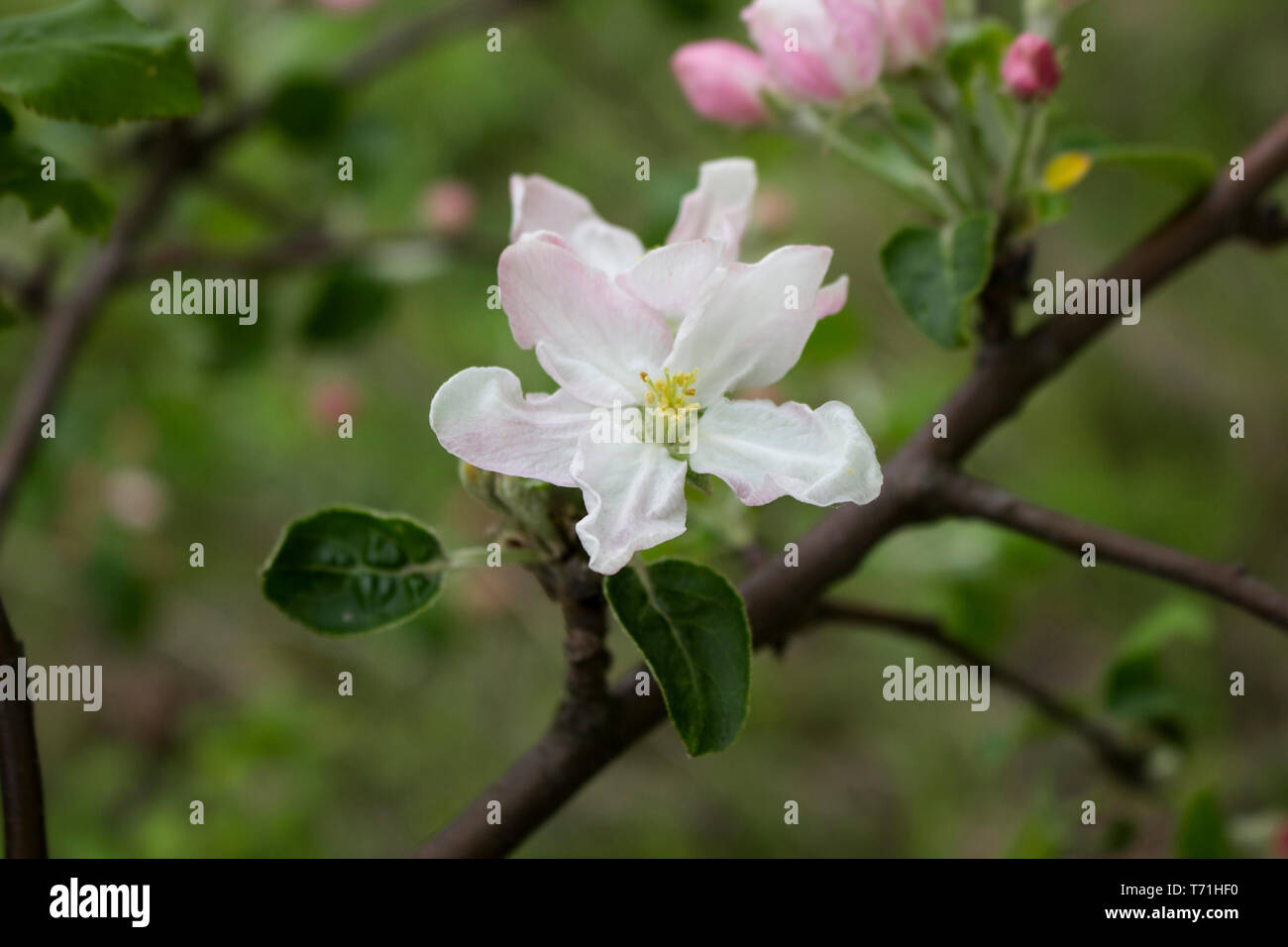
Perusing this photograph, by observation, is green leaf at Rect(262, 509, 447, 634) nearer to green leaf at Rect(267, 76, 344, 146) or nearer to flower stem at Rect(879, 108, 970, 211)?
flower stem at Rect(879, 108, 970, 211)

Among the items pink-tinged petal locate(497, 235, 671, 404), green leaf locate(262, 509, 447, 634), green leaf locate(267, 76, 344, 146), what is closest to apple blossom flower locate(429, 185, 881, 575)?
pink-tinged petal locate(497, 235, 671, 404)

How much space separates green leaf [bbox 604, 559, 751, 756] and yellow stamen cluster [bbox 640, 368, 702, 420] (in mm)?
79

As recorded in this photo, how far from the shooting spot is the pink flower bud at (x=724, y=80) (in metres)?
0.76

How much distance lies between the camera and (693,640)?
0.54 metres

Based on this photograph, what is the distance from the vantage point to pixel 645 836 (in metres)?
2.11

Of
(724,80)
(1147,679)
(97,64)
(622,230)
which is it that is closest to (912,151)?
(724,80)

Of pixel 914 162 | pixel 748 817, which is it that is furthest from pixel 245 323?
pixel 748 817

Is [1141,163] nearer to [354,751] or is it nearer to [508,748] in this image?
[508,748]

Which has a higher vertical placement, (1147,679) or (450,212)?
(450,212)

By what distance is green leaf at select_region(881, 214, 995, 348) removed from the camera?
64 centimetres

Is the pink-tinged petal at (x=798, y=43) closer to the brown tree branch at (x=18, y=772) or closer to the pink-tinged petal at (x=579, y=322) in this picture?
the pink-tinged petal at (x=579, y=322)

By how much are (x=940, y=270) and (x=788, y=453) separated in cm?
22

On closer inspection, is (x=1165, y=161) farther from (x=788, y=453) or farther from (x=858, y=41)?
(x=788, y=453)

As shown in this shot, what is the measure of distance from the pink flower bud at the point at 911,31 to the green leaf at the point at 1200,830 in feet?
1.99
